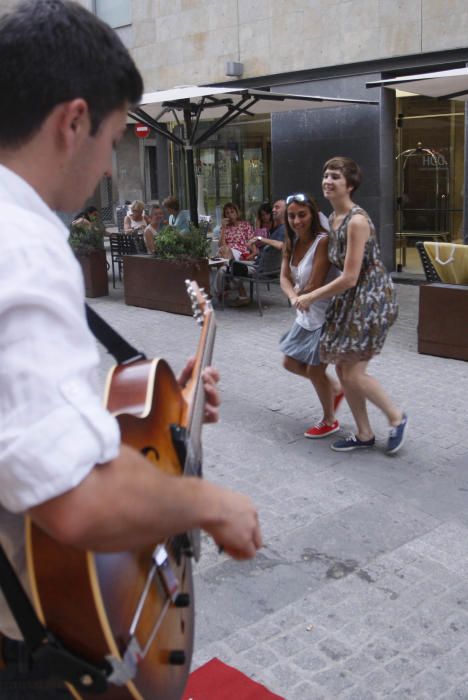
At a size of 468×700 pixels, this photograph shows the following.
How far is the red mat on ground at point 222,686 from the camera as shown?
2.92 metres

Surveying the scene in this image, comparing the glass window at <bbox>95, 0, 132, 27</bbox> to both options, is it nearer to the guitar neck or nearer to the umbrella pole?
the umbrella pole

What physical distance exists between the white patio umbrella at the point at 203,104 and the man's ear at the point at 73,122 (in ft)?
31.4

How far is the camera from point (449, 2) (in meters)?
Answer: 11.5

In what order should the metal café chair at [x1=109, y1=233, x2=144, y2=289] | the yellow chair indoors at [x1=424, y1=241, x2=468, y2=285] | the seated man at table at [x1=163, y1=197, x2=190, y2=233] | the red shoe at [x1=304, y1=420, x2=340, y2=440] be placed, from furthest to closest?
the seated man at table at [x1=163, y1=197, x2=190, y2=233] → the metal café chair at [x1=109, y1=233, x2=144, y2=289] → the yellow chair indoors at [x1=424, y1=241, x2=468, y2=285] → the red shoe at [x1=304, y1=420, x2=340, y2=440]

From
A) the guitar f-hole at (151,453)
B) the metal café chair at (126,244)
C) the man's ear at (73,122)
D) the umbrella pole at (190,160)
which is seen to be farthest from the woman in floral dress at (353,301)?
the metal café chair at (126,244)

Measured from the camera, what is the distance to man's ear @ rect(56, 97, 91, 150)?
4.08 ft

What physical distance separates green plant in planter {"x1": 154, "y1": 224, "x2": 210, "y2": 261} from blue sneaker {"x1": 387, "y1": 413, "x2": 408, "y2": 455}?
5.48 metres

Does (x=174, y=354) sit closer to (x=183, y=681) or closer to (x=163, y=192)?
(x=183, y=681)

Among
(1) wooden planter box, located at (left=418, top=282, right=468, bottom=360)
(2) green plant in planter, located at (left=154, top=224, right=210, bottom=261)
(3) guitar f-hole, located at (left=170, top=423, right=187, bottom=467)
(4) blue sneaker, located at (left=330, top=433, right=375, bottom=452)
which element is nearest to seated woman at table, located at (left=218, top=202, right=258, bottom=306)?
(2) green plant in planter, located at (left=154, top=224, right=210, bottom=261)

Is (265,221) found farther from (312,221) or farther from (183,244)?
(312,221)

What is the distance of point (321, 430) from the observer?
571cm

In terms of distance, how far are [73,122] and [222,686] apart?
7.93 feet

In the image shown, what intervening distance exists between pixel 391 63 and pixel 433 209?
2.65 m

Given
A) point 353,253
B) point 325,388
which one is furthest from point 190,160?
point 353,253
